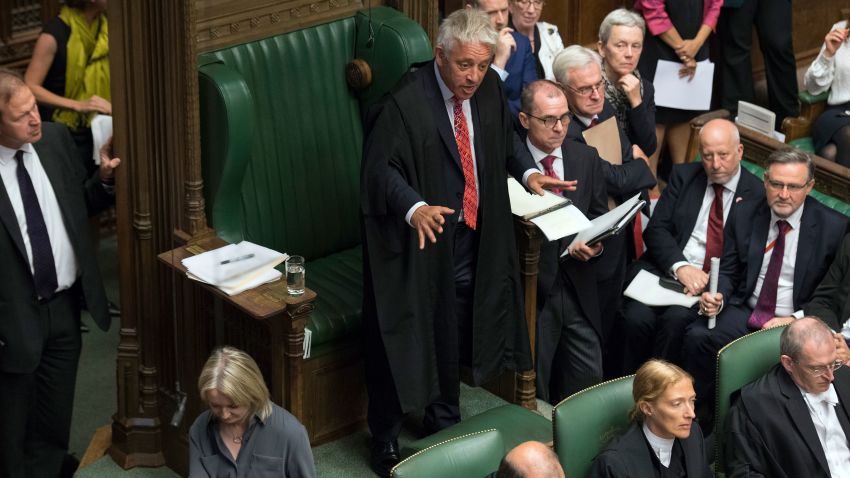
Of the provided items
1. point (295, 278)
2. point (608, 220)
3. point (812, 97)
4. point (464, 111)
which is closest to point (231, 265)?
point (295, 278)

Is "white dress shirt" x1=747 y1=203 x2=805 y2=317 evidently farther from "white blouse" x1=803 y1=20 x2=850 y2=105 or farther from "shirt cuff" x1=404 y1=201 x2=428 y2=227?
"shirt cuff" x1=404 y1=201 x2=428 y2=227

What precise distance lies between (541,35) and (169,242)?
6.97 ft

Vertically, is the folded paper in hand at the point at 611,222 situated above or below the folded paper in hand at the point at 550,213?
below

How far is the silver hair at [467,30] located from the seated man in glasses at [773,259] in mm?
1447

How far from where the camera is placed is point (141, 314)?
487 centimetres

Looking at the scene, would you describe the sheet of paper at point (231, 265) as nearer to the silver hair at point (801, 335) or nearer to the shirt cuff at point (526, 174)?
the shirt cuff at point (526, 174)

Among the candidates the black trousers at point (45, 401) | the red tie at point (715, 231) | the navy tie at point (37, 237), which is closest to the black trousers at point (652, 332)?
the red tie at point (715, 231)

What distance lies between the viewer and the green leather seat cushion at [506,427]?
15.6 feet

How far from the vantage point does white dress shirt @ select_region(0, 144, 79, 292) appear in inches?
178

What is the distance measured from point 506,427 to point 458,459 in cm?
78

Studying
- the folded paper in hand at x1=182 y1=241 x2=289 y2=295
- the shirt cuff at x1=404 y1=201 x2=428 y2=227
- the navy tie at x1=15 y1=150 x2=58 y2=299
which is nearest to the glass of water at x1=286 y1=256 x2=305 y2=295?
the folded paper in hand at x1=182 y1=241 x2=289 y2=295

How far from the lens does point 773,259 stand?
17.7 ft

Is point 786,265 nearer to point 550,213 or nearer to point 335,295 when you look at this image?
point 550,213

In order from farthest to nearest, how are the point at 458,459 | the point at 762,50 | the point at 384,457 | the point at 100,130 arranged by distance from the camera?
the point at 762,50, the point at 100,130, the point at 384,457, the point at 458,459
